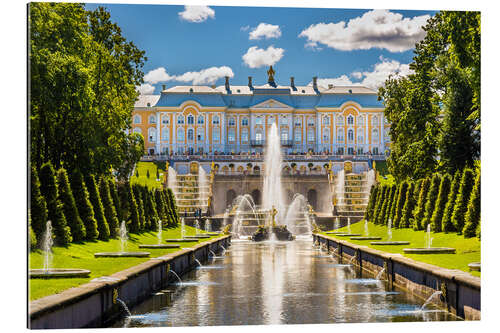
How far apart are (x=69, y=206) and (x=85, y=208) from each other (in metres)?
1.29

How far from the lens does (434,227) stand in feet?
71.6

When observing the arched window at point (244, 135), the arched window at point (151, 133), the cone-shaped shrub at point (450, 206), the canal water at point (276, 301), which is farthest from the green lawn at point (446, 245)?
the arched window at point (151, 133)

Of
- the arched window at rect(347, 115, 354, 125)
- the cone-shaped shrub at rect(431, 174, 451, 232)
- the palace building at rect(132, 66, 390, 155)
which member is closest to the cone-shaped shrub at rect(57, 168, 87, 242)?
the cone-shaped shrub at rect(431, 174, 451, 232)

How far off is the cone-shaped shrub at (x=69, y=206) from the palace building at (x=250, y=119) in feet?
166

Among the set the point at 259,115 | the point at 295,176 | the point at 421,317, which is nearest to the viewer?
the point at 421,317

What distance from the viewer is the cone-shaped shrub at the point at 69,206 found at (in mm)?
17641

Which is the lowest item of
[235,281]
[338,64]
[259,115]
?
[235,281]

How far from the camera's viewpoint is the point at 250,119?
7731cm

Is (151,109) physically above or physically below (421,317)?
above

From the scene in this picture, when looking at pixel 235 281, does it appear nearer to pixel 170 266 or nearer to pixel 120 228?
pixel 170 266

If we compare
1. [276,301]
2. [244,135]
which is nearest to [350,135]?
[244,135]

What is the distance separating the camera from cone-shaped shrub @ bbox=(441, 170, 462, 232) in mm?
20516

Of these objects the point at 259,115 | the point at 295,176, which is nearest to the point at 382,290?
the point at 295,176

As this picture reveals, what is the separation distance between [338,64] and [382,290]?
4321mm
